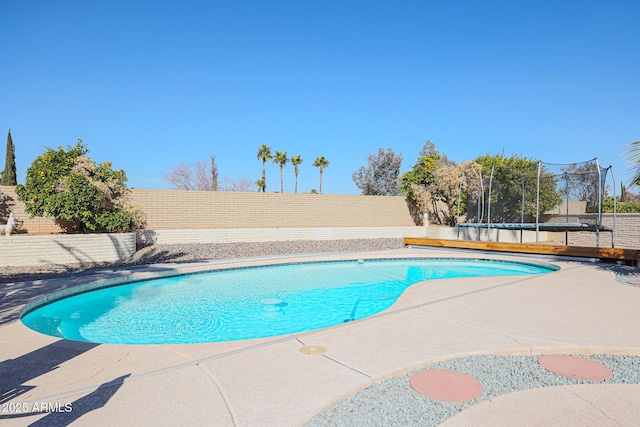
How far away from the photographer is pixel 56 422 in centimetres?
222

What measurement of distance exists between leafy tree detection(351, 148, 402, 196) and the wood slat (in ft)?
75.8

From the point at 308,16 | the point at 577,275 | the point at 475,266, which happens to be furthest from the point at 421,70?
the point at 577,275

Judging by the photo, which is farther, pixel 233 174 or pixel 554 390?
pixel 233 174

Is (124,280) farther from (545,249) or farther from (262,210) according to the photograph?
(545,249)

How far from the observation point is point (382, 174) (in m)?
37.9

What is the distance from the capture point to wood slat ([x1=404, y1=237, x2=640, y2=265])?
953 centimetres

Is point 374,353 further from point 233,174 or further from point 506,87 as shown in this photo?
point 233,174

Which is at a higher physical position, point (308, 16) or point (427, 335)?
point (308, 16)

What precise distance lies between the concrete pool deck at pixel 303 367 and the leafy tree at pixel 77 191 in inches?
221

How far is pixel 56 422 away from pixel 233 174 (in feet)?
128

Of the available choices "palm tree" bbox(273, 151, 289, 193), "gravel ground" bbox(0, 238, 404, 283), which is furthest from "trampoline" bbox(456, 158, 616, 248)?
"palm tree" bbox(273, 151, 289, 193)

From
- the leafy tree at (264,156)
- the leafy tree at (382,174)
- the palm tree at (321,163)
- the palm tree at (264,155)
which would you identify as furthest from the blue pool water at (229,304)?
the palm tree at (321,163)

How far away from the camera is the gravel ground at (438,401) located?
7.75ft

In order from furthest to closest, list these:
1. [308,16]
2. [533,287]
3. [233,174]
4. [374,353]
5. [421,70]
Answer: [233,174]
[421,70]
[308,16]
[533,287]
[374,353]
